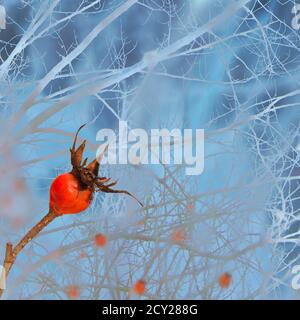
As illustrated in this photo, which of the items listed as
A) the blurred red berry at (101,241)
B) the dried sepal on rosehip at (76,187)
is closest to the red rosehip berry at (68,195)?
the dried sepal on rosehip at (76,187)

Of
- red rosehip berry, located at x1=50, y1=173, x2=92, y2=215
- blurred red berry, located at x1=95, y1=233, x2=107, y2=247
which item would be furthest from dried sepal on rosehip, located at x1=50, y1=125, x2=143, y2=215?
blurred red berry, located at x1=95, y1=233, x2=107, y2=247

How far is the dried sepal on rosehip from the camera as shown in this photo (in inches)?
21.8

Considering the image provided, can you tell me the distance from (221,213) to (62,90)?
0.36 m

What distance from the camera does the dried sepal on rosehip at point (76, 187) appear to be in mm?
Result: 554

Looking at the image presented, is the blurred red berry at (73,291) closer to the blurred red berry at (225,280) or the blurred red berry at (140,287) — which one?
the blurred red berry at (140,287)

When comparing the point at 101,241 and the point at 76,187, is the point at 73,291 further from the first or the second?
the point at 76,187

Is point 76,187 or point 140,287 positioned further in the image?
point 140,287

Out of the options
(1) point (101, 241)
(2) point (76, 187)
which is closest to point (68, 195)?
(2) point (76, 187)

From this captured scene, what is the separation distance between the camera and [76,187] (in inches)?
22.1

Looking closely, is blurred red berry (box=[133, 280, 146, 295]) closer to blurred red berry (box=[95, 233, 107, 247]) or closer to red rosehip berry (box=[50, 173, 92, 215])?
blurred red berry (box=[95, 233, 107, 247])

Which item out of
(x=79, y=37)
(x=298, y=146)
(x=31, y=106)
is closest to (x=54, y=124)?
(x=31, y=106)

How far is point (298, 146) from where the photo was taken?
100 centimetres

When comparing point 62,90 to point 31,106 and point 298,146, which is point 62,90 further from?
point 298,146
